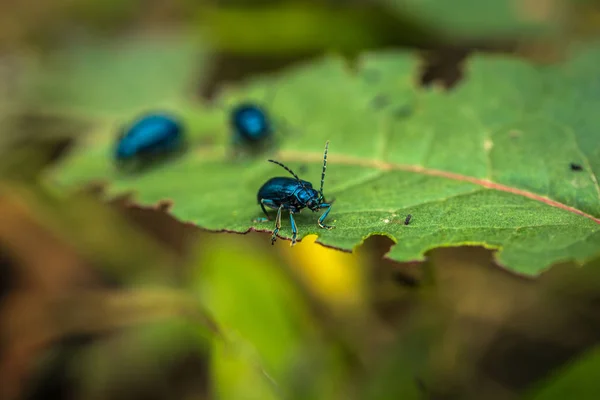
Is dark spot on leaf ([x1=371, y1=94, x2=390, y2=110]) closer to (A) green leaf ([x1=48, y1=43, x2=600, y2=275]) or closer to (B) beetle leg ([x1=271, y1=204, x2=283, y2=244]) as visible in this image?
(A) green leaf ([x1=48, y1=43, x2=600, y2=275])

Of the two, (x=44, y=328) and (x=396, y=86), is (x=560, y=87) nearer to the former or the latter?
(x=396, y=86)

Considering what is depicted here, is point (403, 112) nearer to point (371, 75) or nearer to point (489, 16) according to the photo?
point (371, 75)

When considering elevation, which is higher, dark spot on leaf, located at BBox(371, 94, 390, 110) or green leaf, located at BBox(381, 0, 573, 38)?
green leaf, located at BBox(381, 0, 573, 38)

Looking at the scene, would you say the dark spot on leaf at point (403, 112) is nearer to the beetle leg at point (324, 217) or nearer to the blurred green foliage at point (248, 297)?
the blurred green foliage at point (248, 297)

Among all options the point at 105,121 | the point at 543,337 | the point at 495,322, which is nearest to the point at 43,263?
the point at 105,121

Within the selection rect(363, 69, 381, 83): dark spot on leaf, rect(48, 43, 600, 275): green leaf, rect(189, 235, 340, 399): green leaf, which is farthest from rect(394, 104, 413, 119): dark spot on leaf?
rect(189, 235, 340, 399): green leaf
